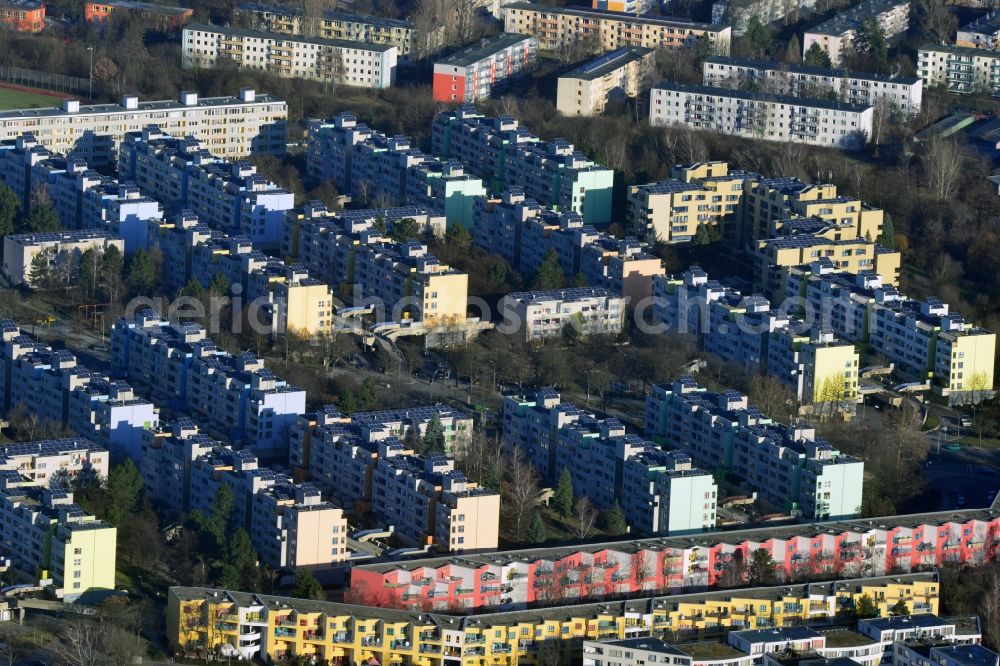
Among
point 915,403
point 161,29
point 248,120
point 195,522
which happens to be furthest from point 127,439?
point 161,29

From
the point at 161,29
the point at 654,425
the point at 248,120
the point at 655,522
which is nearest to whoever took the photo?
the point at 655,522

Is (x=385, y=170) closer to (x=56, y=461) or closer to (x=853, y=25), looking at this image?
(x=853, y=25)

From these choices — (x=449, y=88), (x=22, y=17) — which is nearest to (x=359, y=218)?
(x=449, y=88)

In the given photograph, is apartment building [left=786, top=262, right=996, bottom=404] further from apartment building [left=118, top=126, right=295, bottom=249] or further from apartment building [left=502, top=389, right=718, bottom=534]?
apartment building [left=118, top=126, right=295, bottom=249]

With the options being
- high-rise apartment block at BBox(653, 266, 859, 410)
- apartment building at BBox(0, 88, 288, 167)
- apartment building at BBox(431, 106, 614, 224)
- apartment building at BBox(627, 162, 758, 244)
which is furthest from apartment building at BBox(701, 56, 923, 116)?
high-rise apartment block at BBox(653, 266, 859, 410)

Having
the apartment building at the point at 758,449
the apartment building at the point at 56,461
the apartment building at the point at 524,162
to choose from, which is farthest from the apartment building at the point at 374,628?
the apartment building at the point at 524,162

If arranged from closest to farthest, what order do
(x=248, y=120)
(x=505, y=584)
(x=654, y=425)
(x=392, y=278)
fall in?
(x=505, y=584), (x=654, y=425), (x=392, y=278), (x=248, y=120)

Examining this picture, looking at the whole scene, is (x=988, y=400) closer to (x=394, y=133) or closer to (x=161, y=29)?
(x=394, y=133)
